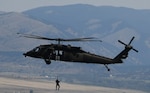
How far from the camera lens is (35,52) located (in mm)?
92250

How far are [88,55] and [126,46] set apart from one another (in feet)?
25.5

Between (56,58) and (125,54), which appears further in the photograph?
(125,54)

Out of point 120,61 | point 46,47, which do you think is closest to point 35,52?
point 46,47

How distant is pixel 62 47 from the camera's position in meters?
89.6

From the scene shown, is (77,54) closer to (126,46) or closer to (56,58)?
(56,58)

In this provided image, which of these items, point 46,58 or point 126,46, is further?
point 126,46

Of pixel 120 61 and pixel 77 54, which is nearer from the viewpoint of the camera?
pixel 77 54

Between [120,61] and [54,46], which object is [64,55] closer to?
[54,46]

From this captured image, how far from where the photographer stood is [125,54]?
98375mm

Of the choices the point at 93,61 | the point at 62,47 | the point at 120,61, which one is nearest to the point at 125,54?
the point at 120,61

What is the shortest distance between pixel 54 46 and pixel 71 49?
289cm

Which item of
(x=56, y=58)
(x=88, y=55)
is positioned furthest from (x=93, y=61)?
(x=56, y=58)

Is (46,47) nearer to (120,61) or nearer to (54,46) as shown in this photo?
(54,46)

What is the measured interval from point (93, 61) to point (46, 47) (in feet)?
28.4
